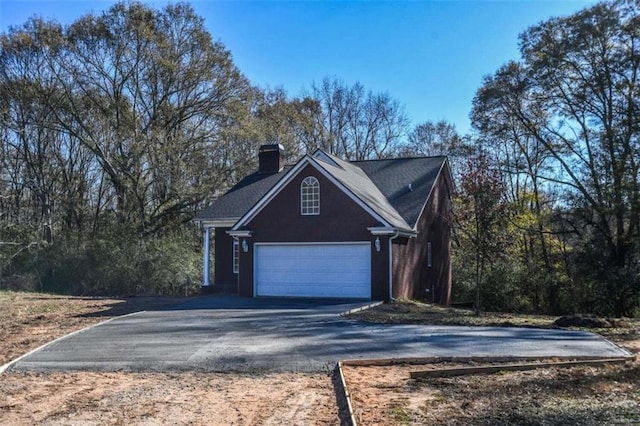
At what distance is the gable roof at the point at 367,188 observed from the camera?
20.5 m

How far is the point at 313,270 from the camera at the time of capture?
67.5ft

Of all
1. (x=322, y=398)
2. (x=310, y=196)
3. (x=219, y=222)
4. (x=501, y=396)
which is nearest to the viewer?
(x=501, y=396)

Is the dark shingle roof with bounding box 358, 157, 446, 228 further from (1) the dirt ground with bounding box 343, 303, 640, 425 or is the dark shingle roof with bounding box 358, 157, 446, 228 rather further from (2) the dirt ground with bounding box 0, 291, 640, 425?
(2) the dirt ground with bounding box 0, 291, 640, 425

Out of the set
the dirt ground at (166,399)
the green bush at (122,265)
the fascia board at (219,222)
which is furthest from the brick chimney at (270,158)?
the dirt ground at (166,399)

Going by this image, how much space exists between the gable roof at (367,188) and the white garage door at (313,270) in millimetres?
1683

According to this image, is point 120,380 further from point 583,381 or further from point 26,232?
point 26,232

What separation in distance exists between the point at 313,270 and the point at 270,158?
9.23 metres

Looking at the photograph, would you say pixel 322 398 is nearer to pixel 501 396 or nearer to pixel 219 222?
pixel 501 396

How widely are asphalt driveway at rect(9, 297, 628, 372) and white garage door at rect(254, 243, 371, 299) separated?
4.84 m

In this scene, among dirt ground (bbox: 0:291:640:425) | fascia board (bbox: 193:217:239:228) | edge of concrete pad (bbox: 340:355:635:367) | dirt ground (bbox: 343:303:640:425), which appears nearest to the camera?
dirt ground (bbox: 343:303:640:425)

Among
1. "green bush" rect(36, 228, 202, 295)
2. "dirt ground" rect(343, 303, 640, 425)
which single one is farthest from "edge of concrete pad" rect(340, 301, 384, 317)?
"green bush" rect(36, 228, 202, 295)

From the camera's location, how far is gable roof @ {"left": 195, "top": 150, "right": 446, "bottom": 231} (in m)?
20.5

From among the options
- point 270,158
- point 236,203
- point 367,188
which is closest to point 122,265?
point 236,203

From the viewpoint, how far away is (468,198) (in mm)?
17578
